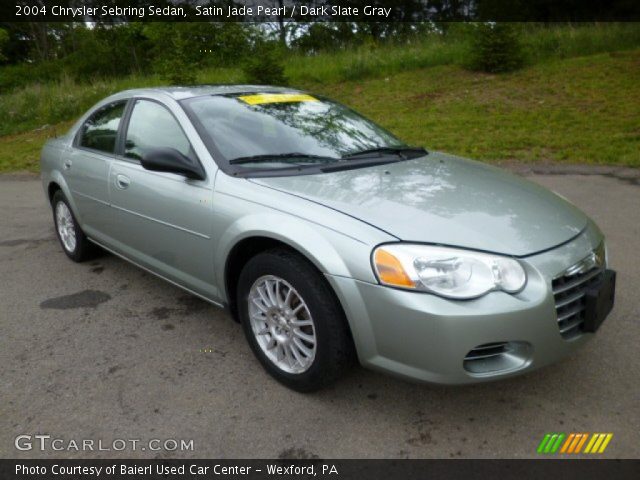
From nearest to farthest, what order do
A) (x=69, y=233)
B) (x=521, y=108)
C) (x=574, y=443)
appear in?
(x=574, y=443)
(x=69, y=233)
(x=521, y=108)

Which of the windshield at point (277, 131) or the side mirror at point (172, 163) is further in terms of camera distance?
the windshield at point (277, 131)

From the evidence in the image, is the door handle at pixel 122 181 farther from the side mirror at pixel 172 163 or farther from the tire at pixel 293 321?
the tire at pixel 293 321

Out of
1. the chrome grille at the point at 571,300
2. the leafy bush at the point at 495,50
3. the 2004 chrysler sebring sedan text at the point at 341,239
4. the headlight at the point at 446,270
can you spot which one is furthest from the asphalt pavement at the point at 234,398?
the leafy bush at the point at 495,50

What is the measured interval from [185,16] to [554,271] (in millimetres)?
24742

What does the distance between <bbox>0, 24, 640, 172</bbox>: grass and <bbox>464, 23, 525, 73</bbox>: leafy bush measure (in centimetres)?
33

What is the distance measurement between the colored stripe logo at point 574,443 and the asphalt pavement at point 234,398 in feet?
0.13

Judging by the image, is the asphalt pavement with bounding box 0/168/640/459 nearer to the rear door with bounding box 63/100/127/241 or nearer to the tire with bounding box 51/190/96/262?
the rear door with bounding box 63/100/127/241

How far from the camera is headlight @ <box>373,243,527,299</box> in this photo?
2.21 meters

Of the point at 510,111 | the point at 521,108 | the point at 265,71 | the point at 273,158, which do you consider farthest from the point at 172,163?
the point at 265,71

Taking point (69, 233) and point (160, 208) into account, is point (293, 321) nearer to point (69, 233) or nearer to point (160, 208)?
point (160, 208)

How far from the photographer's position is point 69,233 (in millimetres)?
4812

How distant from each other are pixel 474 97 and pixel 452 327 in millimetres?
10877

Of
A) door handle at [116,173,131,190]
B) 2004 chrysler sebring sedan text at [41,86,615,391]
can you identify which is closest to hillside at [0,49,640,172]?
2004 chrysler sebring sedan text at [41,86,615,391]

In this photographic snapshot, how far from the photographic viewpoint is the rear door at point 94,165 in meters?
3.99
